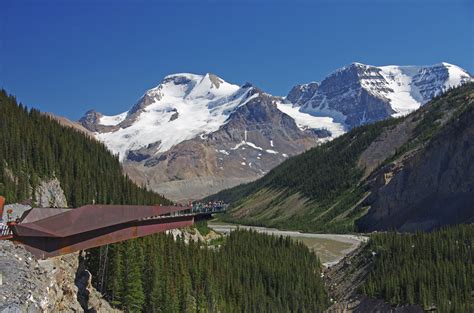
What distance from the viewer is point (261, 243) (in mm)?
116688

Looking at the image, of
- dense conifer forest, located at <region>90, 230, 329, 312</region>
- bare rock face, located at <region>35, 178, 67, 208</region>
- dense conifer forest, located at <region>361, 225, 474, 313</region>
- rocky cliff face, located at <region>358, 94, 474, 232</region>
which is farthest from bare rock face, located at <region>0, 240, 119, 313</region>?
rocky cliff face, located at <region>358, 94, 474, 232</region>

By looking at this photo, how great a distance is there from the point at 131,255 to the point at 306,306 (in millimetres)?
39836

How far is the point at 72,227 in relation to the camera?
123 feet

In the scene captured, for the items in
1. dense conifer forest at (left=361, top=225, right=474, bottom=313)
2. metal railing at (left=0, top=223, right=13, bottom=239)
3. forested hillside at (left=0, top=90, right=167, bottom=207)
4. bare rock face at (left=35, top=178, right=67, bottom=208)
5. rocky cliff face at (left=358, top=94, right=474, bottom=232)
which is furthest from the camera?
rocky cliff face at (left=358, top=94, right=474, bottom=232)

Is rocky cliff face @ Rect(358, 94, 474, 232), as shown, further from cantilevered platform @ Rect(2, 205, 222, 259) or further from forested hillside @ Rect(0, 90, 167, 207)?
cantilevered platform @ Rect(2, 205, 222, 259)

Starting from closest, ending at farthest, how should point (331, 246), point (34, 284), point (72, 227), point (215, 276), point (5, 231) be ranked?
point (34, 284) < point (5, 231) < point (72, 227) < point (215, 276) < point (331, 246)

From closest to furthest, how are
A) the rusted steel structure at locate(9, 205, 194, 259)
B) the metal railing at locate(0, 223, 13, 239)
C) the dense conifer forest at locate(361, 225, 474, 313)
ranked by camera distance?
the metal railing at locate(0, 223, 13, 239) → the rusted steel structure at locate(9, 205, 194, 259) → the dense conifer forest at locate(361, 225, 474, 313)

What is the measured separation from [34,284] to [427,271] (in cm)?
6207

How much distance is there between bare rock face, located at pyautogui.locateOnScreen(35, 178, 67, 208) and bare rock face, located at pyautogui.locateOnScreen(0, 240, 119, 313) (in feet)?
172

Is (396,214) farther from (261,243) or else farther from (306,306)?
(306,306)

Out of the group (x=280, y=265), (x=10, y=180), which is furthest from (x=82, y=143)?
(x=280, y=265)

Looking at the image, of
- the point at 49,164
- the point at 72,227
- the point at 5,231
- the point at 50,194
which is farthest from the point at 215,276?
the point at 5,231

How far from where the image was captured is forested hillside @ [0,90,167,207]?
91.5 meters

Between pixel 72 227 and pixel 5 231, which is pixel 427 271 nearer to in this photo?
A: pixel 72 227
